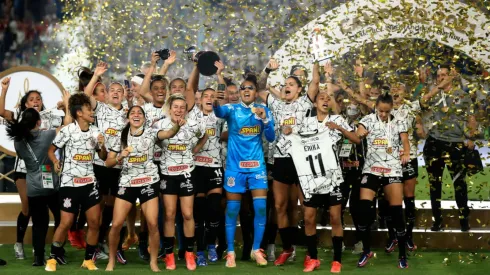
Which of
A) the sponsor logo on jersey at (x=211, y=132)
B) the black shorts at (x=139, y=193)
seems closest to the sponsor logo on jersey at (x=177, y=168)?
the black shorts at (x=139, y=193)

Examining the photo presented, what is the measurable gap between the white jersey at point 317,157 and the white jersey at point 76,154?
1908 millimetres

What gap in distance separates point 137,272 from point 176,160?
3.66ft

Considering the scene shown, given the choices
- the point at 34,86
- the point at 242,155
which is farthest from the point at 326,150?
the point at 34,86

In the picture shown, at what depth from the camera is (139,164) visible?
28.8 ft

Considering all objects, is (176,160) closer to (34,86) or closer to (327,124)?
(327,124)

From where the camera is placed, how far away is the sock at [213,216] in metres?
9.50

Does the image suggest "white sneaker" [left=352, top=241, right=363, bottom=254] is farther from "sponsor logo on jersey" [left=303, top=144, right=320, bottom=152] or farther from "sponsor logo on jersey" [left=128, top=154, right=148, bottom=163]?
"sponsor logo on jersey" [left=128, top=154, right=148, bottom=163]

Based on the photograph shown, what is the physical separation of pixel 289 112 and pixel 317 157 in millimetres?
707

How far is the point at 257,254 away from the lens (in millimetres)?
9234

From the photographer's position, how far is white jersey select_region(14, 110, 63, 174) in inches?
376

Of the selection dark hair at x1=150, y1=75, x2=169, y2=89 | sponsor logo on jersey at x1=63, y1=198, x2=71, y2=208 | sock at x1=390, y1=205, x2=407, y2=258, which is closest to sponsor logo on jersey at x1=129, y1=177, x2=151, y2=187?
sponsor logo on jersey at x1=63, y1=198, x2=71, y2=208

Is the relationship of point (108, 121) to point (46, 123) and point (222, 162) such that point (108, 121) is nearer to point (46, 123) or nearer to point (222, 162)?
point (46, 123)

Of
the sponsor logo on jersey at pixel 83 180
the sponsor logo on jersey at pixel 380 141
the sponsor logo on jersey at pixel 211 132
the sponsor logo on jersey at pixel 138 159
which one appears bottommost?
the sponsor logo on jersey at pixel 83 180

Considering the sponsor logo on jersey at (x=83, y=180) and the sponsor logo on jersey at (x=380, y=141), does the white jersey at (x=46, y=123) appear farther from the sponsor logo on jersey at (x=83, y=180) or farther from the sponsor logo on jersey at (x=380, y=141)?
the sponsor logo on jersey at (x=380, y=141)
